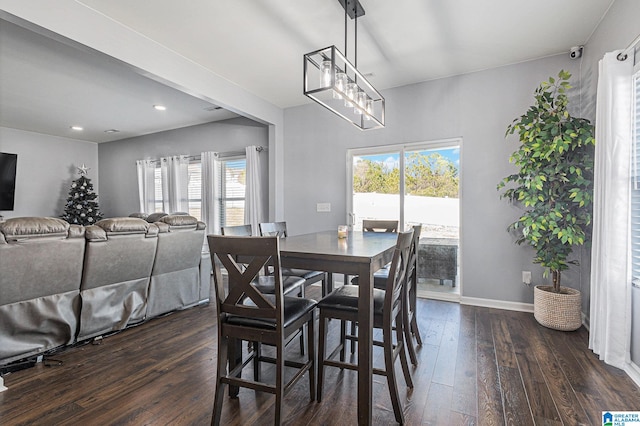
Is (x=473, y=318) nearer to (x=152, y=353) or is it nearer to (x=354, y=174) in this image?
(x=354, y=174)

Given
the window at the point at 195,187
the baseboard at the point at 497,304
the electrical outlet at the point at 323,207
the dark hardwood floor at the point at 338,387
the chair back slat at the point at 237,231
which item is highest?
the window at the point at 195,187

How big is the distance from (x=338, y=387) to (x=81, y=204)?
23.0 feet

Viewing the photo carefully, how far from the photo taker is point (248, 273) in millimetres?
1540

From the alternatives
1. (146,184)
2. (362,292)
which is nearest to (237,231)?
(362,292)

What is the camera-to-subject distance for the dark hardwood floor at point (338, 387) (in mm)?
1698

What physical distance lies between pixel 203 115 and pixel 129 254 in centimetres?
322

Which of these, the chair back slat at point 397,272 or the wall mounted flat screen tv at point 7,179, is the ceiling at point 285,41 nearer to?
the wall mounted flat screen tv at point 7,179

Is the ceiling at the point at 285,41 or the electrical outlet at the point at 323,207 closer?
→ the ceiling at the point at 285,41

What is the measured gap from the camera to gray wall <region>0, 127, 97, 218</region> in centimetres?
620

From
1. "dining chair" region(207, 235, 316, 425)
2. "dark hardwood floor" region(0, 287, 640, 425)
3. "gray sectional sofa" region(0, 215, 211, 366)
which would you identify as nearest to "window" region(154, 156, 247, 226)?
"gray sectional sofa" region(0, 215, 211, 366)

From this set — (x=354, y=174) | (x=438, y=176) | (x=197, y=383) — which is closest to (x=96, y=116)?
(x=354, y=174)

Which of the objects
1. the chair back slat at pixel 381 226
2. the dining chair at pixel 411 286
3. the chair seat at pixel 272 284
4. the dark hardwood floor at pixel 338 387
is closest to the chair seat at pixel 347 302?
the dining chair at pixel 411 286

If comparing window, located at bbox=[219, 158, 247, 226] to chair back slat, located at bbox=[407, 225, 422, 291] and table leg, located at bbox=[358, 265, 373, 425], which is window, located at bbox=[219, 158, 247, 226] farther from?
table leg, located at bbox=[358, 265, 373, 425]

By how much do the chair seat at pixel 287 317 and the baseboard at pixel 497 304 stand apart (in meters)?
2.61
